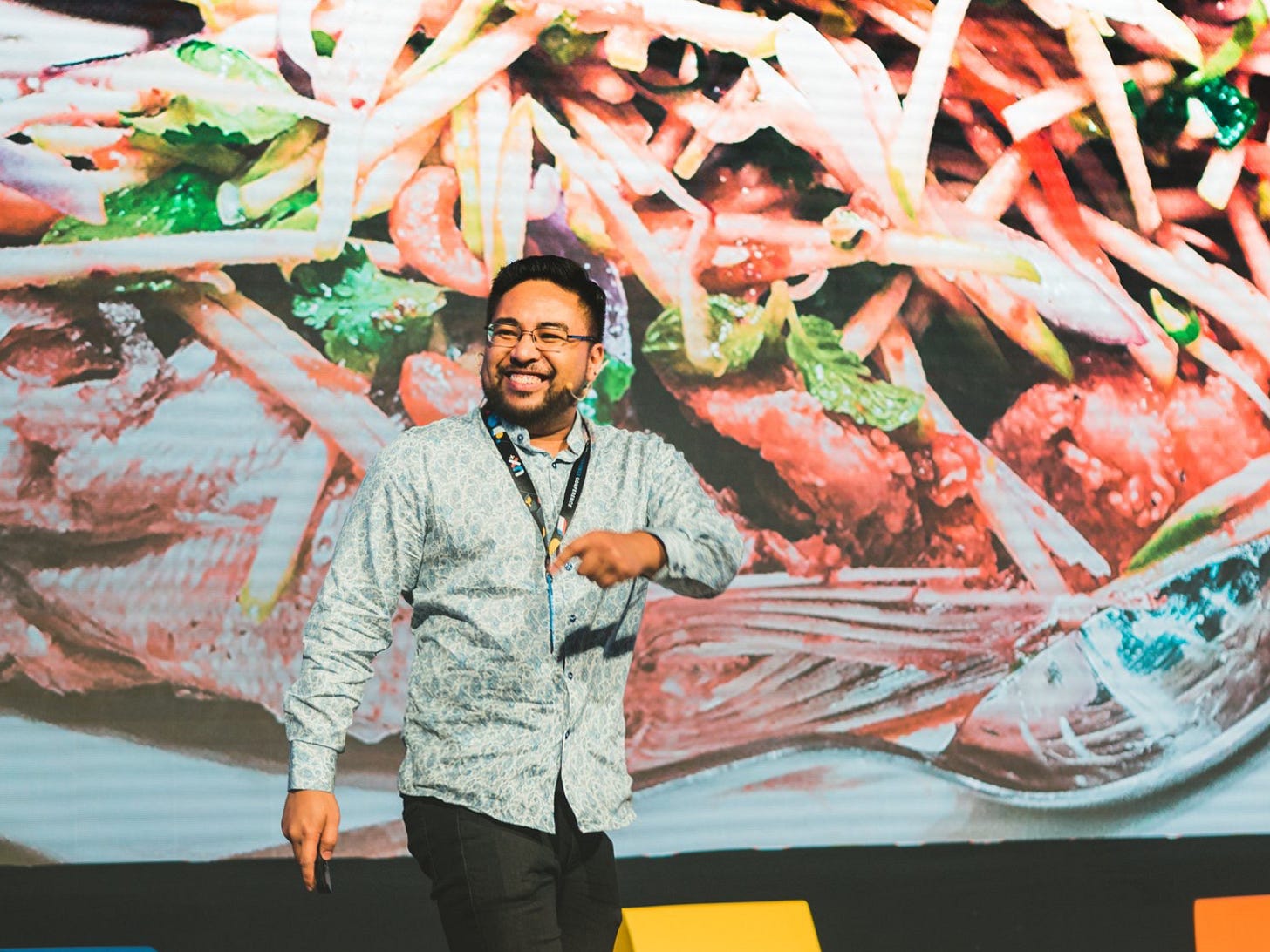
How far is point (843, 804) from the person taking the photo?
4223 millimetres

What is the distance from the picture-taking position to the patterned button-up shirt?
1848 millimetres

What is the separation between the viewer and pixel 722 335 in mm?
4219

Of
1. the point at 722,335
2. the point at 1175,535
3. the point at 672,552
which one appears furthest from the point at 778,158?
the point at 672,552

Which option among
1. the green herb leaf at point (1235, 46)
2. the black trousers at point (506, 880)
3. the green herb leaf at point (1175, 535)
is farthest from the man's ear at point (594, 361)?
the green herb leaf at point (1235, 46)

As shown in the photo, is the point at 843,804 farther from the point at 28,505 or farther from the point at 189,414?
the point at 28,505

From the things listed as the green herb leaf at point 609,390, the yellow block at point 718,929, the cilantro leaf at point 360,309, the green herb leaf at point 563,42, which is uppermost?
the green herb leaf at point 563,42

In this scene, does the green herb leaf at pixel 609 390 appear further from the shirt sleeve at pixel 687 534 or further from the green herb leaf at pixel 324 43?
the shirt sleeve at pixel 687 534

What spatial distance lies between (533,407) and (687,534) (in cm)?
28

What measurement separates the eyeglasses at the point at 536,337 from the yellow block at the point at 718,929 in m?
1.01

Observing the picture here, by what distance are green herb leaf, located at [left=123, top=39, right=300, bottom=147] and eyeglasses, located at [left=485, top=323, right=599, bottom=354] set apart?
226 cm

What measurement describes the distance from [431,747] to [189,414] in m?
2.28

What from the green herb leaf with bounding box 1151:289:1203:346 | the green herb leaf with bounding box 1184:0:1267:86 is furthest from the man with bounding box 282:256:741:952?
the green herb leaf with bounding box 1184:0:1267:86

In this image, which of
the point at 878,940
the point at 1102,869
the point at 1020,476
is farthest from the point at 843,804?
the point at 1020,476

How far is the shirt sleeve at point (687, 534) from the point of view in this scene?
187 cm
